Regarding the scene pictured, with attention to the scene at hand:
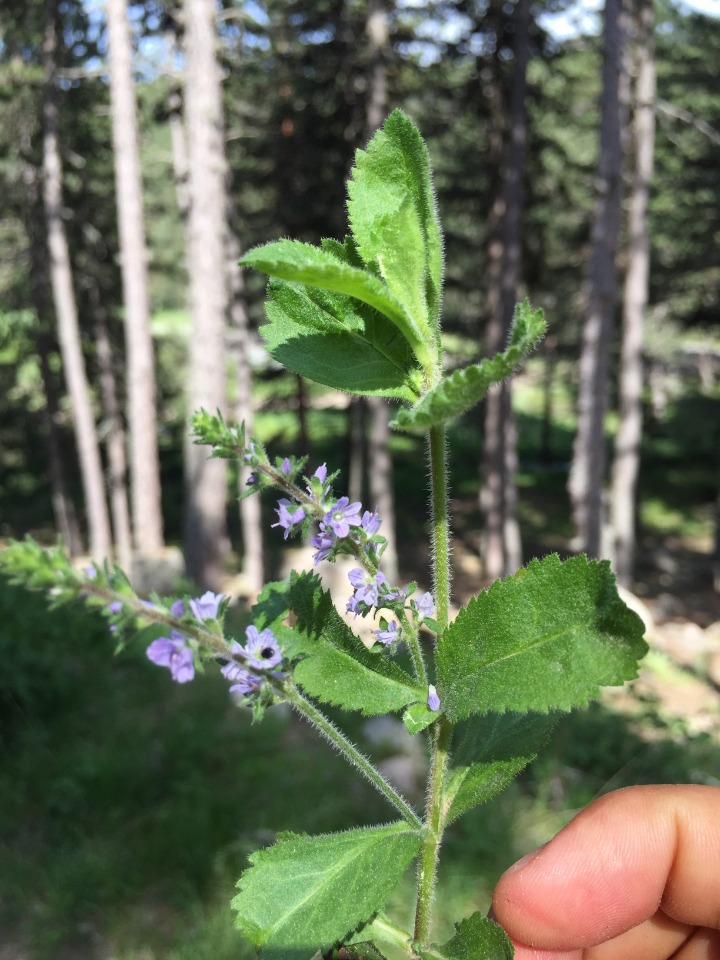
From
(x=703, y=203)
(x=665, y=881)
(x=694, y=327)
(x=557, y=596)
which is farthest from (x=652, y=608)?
(x=557, y=596)

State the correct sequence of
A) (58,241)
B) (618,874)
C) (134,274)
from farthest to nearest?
(58,241) → (134,274) → (618,874)

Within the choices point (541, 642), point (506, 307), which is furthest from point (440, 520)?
point (506, 307)

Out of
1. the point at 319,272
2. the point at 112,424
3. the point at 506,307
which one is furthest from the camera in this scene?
the point at 112,424

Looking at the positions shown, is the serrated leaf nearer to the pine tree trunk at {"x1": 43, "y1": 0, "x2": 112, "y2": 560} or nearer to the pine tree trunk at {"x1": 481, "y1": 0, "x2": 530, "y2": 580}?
the pine tree trunk at {"x1": 481, "y1": 0, "x2": 530, "y2": 580}

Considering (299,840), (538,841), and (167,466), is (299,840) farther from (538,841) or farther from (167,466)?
(167,466)

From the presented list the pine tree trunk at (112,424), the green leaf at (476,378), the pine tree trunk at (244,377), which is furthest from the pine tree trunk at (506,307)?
the green leaf at (476,378)

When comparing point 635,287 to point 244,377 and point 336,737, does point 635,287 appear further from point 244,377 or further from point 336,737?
point 336,737

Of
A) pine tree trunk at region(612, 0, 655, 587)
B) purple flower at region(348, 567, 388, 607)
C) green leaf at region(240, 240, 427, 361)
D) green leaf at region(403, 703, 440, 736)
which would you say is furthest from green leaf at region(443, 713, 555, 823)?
pine tree trunk at region(612, 0, 655, 587)
